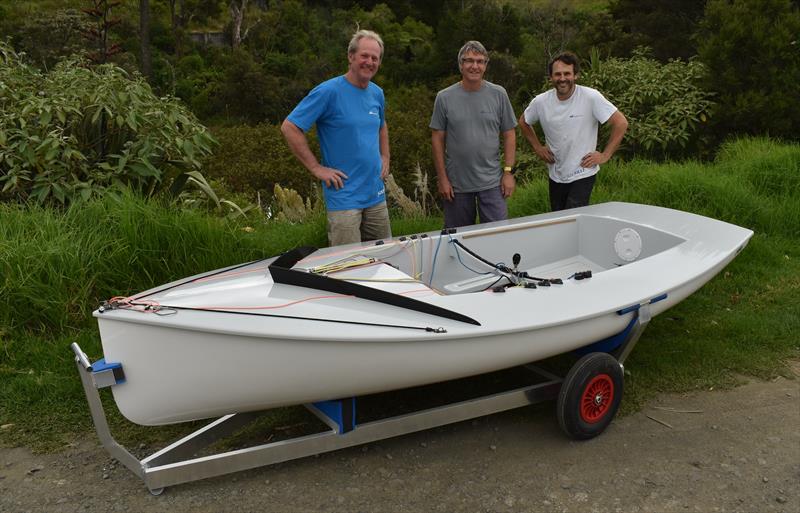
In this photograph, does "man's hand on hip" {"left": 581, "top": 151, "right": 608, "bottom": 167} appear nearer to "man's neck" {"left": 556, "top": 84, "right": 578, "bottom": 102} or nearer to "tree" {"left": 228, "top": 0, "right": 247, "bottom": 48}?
"man's neck" {"left": 556, "top": 84, "right": 578, "bottom": 102}

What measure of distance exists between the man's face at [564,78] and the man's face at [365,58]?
1.24 metres

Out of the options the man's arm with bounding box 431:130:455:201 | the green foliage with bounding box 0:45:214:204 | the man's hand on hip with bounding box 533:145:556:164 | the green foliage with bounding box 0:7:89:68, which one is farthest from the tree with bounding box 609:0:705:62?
the green foliage with bounding box 0:7:89:68

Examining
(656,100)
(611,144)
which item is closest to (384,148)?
(611,144)

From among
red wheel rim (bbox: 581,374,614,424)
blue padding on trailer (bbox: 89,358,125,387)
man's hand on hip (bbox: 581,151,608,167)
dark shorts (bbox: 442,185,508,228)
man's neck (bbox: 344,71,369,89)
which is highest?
man's neck (bbox: 344,71,369,89)

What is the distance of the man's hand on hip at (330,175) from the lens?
12.5ft

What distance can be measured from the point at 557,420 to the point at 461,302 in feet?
2.50

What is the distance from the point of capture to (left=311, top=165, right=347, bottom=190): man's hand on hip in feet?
12.5

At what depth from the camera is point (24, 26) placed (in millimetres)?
16469

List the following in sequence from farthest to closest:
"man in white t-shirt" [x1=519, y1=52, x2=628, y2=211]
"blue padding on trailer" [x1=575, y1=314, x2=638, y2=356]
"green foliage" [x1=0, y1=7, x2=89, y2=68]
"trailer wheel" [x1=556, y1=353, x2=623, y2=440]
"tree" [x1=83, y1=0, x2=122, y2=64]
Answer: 1. "green foliage" [x1=0, y1=7, x2=89, y2=68]
2. "tree" [x1=83, y1=0, x2=122, y2=64]
3. "man in white t-shirt" [x1=519, y1=52, x2=628, y2=211]
4. "blue padding on trailer" [x1=575, y1=314, x2=638, y2=356]
5. "trailer wheel" [x1=556, y1=353, x2=623, y2=440]

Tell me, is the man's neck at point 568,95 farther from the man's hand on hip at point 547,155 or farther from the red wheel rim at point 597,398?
the red wheel rim at point 597,398

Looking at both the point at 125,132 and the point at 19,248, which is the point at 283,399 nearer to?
the point at 19,248

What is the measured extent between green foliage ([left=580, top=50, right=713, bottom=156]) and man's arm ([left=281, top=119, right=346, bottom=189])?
16.8 ft

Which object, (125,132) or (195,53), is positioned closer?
(125,132)

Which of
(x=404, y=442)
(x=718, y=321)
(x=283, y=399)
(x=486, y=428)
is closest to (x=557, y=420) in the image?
(x=486, y=428)
